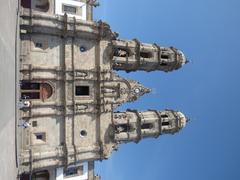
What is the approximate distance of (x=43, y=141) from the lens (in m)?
25.4

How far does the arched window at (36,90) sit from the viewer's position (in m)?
25.3

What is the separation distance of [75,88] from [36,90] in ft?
8.60

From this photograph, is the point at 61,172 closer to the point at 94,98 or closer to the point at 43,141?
the point at 43,141

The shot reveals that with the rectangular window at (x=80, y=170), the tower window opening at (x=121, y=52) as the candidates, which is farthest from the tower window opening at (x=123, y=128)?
the tower window opening at (x=121, y=52)

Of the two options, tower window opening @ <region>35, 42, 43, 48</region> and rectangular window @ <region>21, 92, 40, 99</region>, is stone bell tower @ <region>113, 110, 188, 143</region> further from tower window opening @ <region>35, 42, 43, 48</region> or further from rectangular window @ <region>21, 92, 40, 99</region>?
tower window opening @ <region>35, 42, 43, 48</region>

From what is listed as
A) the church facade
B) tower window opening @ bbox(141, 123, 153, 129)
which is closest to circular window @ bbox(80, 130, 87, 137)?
the church facade

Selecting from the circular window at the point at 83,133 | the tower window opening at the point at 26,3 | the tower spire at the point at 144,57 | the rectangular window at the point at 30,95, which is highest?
the tower window opening at the point at 26,3

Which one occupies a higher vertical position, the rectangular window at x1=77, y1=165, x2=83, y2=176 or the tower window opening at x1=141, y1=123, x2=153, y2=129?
the tower window opening at x1=141, y1=123, x2=153, y2=129

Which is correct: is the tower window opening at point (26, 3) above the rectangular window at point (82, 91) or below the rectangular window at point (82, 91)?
above

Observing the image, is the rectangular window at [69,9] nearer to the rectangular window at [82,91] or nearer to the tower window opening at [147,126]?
the rectangular window at [82,91]

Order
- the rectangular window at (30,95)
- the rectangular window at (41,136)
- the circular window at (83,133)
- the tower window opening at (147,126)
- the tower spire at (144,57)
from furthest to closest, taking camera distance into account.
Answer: the tower window opening at (147,126)
the tower spire at (144,57)
the circular window at (83,133)
the rectangular window at (41,136)
the rectangular window at (30,95)

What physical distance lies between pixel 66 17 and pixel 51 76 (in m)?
3.82

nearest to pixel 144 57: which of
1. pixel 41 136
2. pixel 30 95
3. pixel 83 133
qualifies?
pixel 83 133

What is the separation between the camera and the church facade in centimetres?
2497
